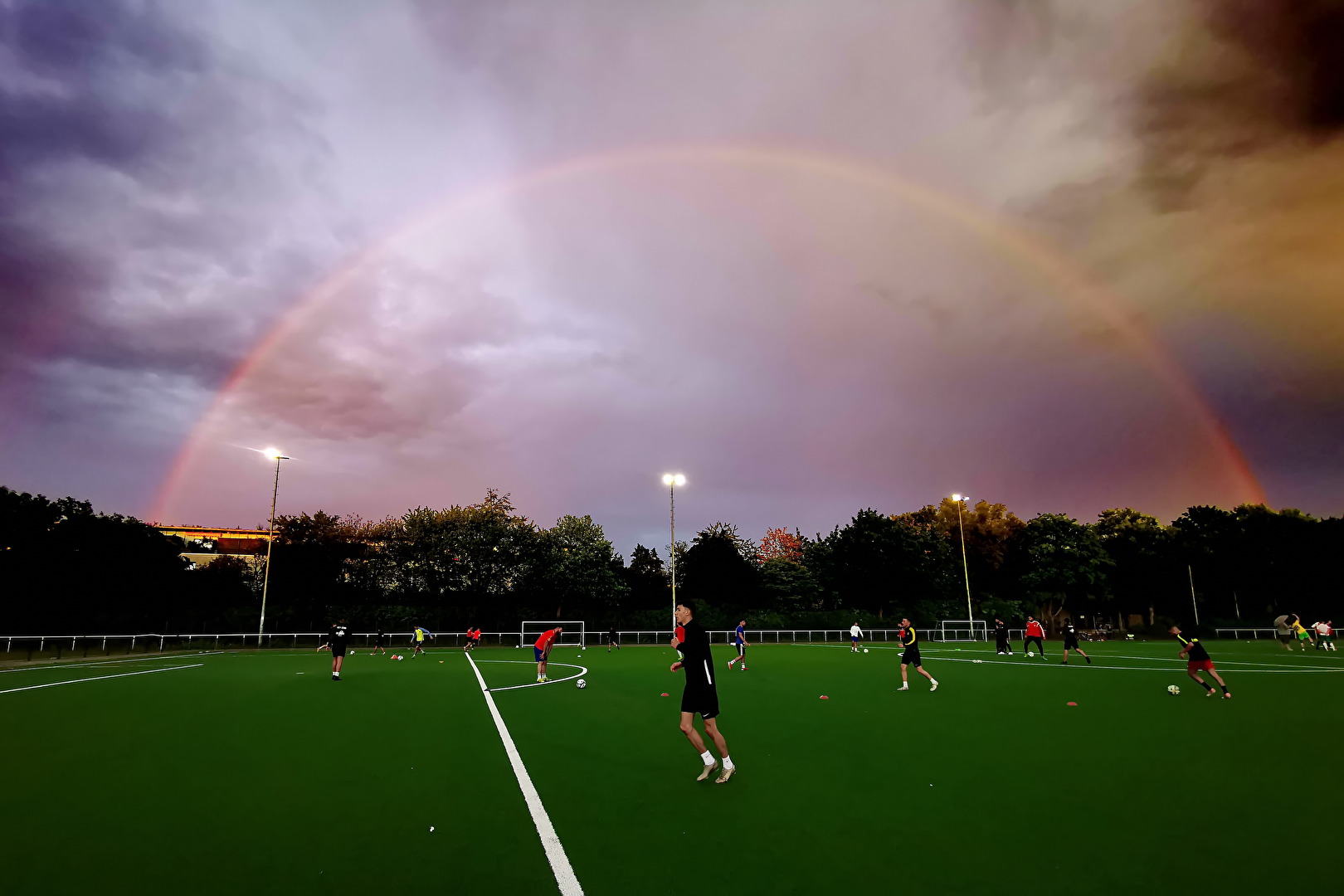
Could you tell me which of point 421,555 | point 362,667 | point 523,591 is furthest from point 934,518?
point 362,667

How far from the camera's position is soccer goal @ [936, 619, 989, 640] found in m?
55.7

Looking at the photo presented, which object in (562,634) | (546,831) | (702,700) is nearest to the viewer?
(546,831)

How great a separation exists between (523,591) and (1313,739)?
187 feet

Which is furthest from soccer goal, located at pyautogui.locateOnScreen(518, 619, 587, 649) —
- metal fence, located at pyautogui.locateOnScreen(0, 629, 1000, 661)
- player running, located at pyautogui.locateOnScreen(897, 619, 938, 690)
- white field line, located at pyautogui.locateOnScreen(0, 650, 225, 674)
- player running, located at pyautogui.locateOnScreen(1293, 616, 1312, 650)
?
player running, located at pyautogui.locateOnScreen(1293, 616, 1312, 650)

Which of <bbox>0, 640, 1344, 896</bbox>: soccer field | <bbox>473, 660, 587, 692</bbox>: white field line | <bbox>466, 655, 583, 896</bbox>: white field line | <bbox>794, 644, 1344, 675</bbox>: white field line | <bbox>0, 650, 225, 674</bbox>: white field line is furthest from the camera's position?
<bbox>0, 650, 225, 674</bbox>: white field line

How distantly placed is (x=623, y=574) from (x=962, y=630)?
104 feet

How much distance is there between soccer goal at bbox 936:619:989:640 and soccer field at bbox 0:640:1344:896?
1649 inches

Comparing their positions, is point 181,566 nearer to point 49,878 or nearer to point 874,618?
point 874,618

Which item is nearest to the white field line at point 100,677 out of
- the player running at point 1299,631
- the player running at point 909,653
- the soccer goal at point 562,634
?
the soccer goal at point 562,634

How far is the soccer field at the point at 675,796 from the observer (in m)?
5.17

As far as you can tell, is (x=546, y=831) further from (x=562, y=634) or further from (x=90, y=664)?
(x=562, y=634)

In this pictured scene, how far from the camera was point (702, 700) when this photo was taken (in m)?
8.31

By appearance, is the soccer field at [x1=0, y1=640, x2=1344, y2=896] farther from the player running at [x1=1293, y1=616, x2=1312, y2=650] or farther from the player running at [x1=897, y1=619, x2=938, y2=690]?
the player running at [x1=1293, y1=616, x2=1312, y2=650]

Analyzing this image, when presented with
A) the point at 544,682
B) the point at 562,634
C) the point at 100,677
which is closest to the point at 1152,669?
the point at 544,682
